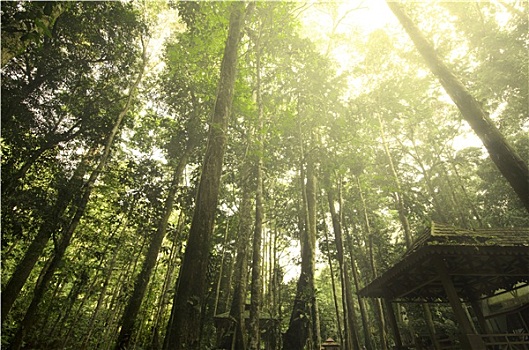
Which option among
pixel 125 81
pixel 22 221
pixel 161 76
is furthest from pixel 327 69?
pixel 22 221

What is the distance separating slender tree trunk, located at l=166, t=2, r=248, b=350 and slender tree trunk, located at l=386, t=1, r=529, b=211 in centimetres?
523

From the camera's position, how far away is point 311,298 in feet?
23.5

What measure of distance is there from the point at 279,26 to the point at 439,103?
1467 cm

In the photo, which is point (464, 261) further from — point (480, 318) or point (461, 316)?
point (480, 318)

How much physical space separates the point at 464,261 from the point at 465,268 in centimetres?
55

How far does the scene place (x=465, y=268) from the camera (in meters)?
7.89

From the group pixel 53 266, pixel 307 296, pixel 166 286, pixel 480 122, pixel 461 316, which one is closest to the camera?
pixel 480 122

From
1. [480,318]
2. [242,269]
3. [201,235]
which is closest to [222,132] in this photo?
[201,235]

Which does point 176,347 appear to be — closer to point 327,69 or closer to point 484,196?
point 327,69

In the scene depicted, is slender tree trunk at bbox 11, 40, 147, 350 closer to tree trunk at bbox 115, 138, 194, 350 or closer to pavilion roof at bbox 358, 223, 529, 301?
tree trunk at bbox 115, 138, 194, 350

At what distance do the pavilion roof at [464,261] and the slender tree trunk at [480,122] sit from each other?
7.44 feet

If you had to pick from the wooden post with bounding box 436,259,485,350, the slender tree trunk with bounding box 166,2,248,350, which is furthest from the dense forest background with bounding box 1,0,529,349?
the wooden post with bounding box 436,259,485,350

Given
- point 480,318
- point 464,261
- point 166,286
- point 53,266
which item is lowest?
point 480,318

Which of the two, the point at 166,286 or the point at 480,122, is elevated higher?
the point at 480,122
